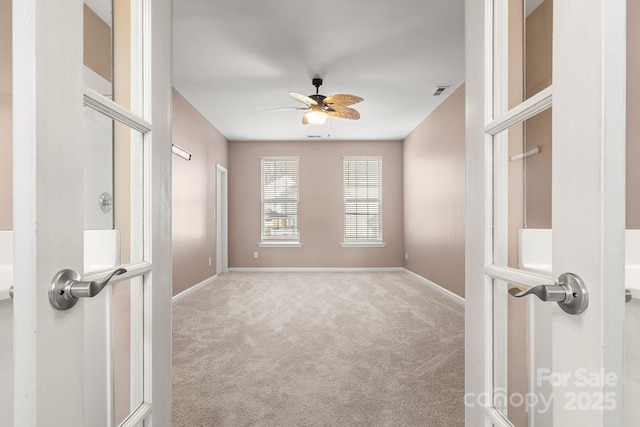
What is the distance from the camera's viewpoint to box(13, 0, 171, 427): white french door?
A: 52 centimetres

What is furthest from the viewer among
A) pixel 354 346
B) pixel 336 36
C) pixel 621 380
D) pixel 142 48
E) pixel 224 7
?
pixel 336 36

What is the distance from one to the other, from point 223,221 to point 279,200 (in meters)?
1.16

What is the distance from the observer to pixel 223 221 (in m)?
7.00

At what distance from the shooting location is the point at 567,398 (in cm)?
54

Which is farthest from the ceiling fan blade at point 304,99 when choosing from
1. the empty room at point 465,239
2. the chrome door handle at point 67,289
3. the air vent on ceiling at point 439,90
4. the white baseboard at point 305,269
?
the white baseboard at point 305,269

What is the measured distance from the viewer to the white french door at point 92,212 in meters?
0.52

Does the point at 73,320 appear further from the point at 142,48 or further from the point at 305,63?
the point at 305,63

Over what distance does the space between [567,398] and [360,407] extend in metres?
1.62

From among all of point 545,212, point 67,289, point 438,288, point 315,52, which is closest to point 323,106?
point 315,52

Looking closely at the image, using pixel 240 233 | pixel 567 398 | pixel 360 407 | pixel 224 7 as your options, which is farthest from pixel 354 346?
pixel 240 233

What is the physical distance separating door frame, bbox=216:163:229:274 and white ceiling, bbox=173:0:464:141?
176 centimetres

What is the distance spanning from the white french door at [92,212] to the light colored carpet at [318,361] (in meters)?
1.12

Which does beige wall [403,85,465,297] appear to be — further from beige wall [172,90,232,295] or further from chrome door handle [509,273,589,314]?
chrome door handle [509,273,589,314]

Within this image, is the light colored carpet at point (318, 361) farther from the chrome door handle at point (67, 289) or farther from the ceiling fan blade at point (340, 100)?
the ceiling fan blade at point (340, 100)
